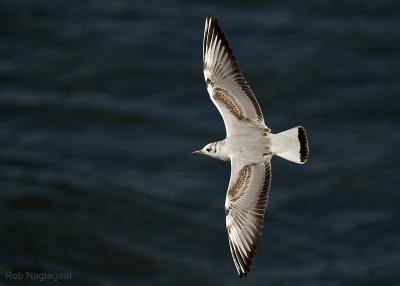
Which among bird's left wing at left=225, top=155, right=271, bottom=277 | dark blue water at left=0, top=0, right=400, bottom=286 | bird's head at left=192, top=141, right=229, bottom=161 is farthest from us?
dark blue water at left=0, top=0, right=400, bottom=286

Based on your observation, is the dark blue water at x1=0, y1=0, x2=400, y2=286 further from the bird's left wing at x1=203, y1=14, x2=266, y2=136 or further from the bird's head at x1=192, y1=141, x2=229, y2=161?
the bird's left wing at x1=203, y1=14, x2=266, y2=136

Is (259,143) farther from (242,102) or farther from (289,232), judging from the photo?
(289,232)

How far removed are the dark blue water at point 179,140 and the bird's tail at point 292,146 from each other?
21.0 feet

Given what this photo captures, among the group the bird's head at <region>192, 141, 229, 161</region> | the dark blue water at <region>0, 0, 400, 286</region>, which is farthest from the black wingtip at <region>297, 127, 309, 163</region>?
the dark blue water at <region>0, 0, 400, 286</region>

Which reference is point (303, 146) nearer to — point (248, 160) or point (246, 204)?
point (248, 160)

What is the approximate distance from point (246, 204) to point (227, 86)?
1.56m

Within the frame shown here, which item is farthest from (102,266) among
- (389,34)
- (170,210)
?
(389,34)

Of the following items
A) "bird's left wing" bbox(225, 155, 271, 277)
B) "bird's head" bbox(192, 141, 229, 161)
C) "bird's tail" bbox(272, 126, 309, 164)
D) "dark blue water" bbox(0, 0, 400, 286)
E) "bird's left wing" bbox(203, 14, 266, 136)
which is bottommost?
"dark blue water" bbox(0, 0, 400, 286)

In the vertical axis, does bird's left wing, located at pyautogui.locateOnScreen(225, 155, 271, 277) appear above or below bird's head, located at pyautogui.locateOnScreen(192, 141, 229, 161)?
below

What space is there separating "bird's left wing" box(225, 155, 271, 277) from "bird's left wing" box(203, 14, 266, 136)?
1.80 ft

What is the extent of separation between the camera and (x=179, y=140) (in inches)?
792

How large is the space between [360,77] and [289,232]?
409cm

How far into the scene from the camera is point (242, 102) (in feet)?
40.0

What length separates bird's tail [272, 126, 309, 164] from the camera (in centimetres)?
1181
